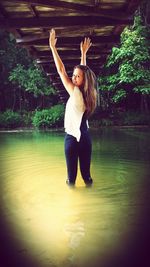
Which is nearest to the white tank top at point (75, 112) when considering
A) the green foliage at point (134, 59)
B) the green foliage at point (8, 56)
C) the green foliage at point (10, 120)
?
the green foliage at point (134, 59)

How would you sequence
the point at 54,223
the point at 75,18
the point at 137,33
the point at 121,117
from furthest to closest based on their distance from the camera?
the point at 121,117
the point at 137,33
the point at 75,18
the point at 54,223

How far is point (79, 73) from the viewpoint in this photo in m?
4.83

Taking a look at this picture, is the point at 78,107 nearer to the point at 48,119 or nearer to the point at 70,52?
the point at 70,52

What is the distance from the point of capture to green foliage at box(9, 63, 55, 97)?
94.2ft

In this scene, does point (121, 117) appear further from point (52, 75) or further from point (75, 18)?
point (75, 18)

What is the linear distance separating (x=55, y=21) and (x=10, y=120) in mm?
22344

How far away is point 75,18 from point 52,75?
6.60m

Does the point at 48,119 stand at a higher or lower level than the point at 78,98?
lower

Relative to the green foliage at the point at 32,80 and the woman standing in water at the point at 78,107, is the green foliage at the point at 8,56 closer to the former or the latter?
the green foliage at the point at 32,80

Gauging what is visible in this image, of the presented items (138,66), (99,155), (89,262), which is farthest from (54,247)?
(138,66)

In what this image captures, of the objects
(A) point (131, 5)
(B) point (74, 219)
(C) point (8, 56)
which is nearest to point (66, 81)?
(A) point (131, 5)

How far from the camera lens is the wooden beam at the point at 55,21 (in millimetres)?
5072

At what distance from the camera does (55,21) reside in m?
5.28

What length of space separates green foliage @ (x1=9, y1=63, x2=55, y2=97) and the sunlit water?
2172cm
